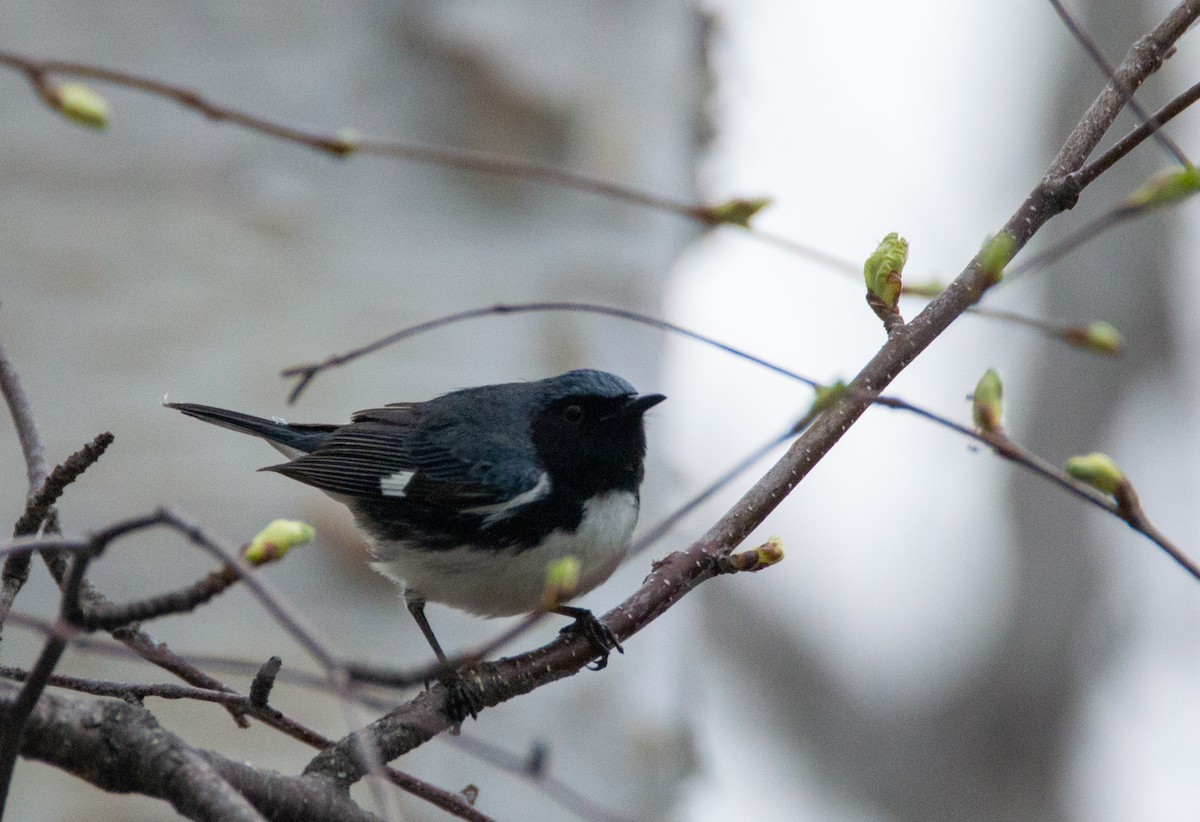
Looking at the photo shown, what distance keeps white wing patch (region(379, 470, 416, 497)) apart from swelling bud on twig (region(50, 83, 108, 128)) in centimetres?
192

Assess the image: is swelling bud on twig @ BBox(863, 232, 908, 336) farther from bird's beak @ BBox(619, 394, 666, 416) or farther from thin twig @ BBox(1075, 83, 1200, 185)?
bird's beak @ BBox(619, 394, 666, 416)

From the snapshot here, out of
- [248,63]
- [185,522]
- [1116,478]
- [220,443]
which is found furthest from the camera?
[248,63]

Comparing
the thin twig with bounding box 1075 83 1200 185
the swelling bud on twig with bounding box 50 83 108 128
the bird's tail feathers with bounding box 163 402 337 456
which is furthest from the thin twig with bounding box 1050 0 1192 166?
the bird's tail feathers with bounding box 163 402 337 456

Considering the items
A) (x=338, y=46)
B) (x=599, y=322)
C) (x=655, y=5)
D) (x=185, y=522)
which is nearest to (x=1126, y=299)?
(x=655, y=5)

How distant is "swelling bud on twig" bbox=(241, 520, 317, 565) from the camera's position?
1.23m

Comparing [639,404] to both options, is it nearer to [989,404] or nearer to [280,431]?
[280,431]

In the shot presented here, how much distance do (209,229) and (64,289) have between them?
0.58 metres

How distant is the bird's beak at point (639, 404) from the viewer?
3066 millimetres

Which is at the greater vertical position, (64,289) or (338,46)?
(338,46)

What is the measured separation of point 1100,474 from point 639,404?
6.28 ft

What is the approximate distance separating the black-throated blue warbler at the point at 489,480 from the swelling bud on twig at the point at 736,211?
1.10 m

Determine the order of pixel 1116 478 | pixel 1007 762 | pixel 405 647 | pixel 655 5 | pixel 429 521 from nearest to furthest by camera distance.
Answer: pixel 1116 478 → pixel 429 521 → pixel 405 647 → pixel 655 5 → pixel 1007 762

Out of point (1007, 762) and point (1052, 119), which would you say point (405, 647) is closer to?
point (1007, 762)

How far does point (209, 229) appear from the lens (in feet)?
15.3
